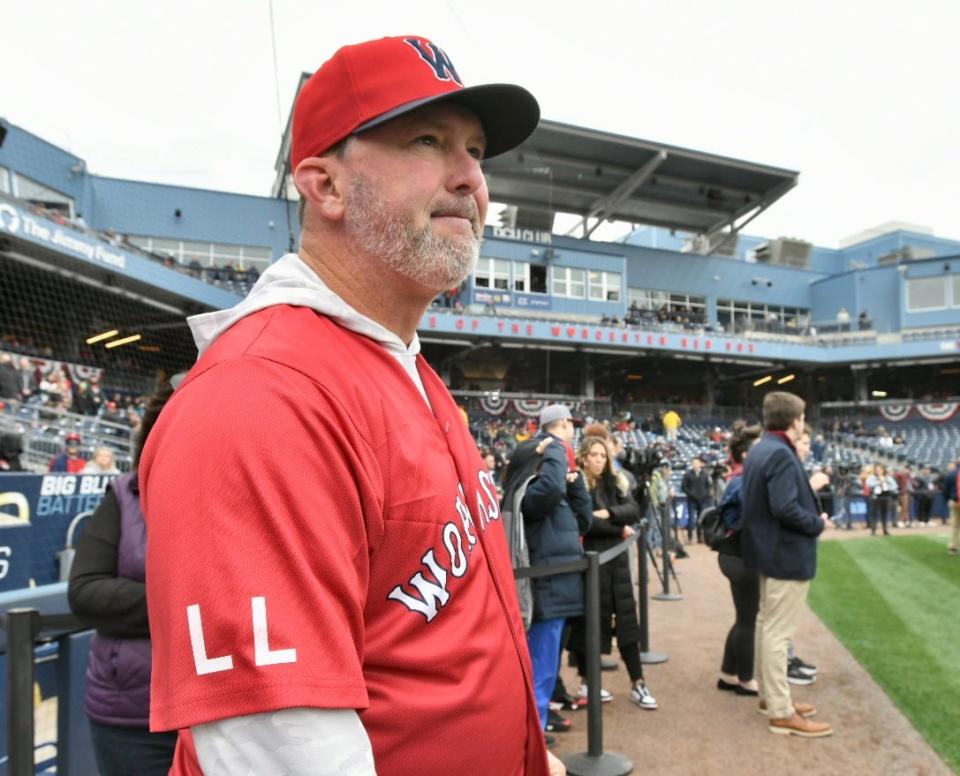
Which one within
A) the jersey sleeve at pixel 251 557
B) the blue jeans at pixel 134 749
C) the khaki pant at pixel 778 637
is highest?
the jersey sleeve at pixel 251 557

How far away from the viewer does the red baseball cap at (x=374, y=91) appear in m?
1.15

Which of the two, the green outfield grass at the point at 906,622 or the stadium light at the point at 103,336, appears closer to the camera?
the green outfield grass at the point at 906,622

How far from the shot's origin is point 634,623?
16.1ft

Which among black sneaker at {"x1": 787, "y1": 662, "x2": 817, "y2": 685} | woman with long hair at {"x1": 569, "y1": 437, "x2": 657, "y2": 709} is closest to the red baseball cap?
woman with long hair at {"x1": 569, "y1": 437, "x2": 657, "y2": 709}

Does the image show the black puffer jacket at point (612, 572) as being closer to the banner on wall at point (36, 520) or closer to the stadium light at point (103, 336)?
the banner on wall at point (36, 520)

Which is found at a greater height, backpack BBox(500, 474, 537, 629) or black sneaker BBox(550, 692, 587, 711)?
backpack BBox(500, 474, 537, 629)

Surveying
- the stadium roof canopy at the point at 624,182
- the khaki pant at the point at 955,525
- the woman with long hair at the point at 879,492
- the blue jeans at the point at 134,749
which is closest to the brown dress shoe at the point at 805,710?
the blue jeans at the point at 134,749

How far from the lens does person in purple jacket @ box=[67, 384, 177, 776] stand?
2086 millimetres

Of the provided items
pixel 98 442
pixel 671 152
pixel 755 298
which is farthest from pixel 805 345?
pixel 98 442

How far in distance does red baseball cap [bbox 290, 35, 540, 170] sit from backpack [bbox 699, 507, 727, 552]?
4453mm

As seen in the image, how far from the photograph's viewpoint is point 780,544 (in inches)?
178

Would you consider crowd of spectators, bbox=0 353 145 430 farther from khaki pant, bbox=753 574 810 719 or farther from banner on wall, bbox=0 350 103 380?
khaki pant, bbox=753 574 810 719

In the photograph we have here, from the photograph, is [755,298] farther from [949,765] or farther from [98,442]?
[949,765]

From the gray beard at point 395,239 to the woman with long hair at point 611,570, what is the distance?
149 inches
